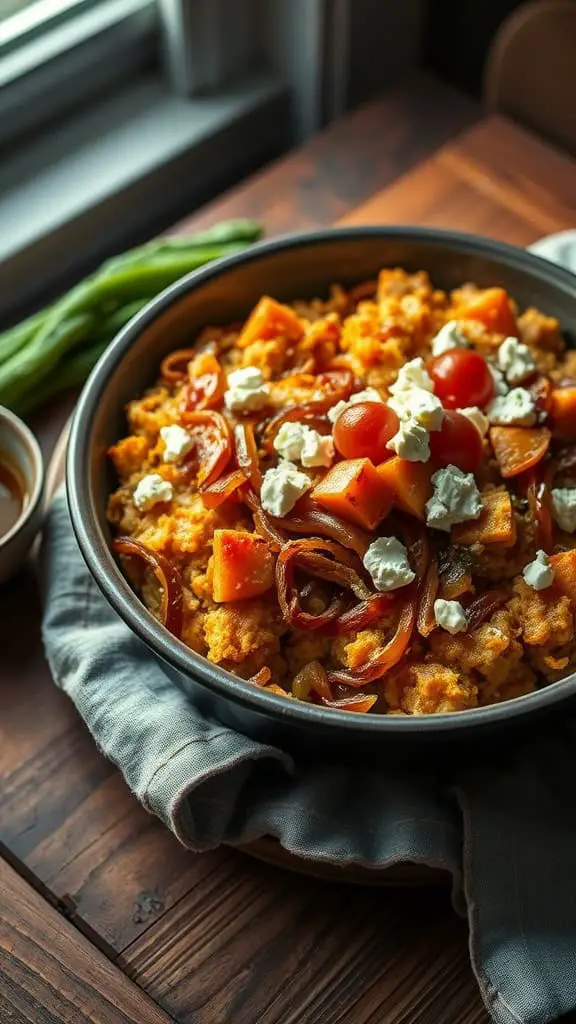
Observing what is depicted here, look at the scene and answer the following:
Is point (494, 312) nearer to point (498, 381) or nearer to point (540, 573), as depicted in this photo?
point (498, 381)

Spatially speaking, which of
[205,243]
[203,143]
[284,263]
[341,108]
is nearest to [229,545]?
[284,263]

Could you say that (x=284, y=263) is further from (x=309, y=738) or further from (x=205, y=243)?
(x=309, y=738)

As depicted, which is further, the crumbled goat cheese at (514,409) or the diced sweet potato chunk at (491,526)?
the crumbled goat cheese at (514,409)

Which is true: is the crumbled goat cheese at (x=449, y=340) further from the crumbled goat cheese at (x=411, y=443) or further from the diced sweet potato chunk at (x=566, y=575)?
the diced sweet potato chunk at (x=566, y=575)

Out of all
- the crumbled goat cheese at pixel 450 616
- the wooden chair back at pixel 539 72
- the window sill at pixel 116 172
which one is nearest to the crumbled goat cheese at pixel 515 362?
the crumbled goat cheese at pixel 450 616

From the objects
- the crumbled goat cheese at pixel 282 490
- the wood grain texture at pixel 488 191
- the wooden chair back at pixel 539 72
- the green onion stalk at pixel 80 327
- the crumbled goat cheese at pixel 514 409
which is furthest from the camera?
the wooden chair back at pixel 539 72

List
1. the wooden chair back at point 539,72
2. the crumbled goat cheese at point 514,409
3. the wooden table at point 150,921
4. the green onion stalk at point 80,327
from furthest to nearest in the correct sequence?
the wooden chair back at point 539,72
the green onion stalk at point 80,327
the crumbled goat cheese at point 514,409
the wooden table at point 150,921

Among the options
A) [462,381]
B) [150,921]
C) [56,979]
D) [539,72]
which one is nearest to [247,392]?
[462,381]
